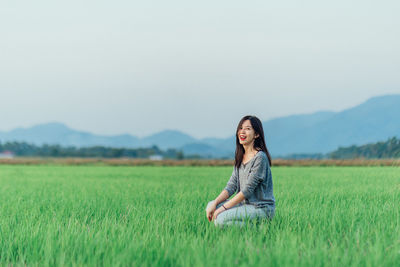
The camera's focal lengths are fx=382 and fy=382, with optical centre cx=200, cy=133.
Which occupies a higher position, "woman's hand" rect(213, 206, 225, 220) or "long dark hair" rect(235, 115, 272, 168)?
"long dark hair" rect(235, 115, 272, 168)

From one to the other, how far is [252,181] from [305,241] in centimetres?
78

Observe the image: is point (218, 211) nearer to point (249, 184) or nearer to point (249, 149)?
point (249, 184)

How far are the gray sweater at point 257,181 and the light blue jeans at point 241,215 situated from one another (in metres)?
0.06

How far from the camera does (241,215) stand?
352cm

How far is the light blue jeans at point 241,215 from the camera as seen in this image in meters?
3.47

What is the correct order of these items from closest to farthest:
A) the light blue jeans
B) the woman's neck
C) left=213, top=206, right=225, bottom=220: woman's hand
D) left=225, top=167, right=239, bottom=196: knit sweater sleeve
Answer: the light blue jeans → left=213, top=206, right=225, bottom=220: woman's hand → the woman's neck → left=225, top=167, right=239, bottom=196: knit sweater sleeve

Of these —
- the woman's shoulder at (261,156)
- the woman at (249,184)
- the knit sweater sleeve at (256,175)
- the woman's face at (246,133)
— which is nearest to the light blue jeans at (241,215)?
the woman at (249,184)

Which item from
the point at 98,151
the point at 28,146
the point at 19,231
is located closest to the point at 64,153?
the point at 98,151

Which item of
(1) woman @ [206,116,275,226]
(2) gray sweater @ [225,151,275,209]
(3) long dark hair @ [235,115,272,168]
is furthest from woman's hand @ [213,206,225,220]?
(3) long dark hair @ [235,115,272,168]

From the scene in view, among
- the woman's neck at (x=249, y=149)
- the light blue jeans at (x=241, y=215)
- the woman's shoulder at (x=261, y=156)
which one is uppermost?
the woman's neck at (x=249, y=149)

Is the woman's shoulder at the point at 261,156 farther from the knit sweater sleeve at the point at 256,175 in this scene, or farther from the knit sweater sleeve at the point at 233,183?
the knit sweater sleeve at the point at 233,183

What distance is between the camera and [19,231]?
344 cm

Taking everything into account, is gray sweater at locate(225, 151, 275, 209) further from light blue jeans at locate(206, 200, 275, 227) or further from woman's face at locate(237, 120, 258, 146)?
woman's face at locate(237, 120, 258, 146)

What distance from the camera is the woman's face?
11.9 ft
